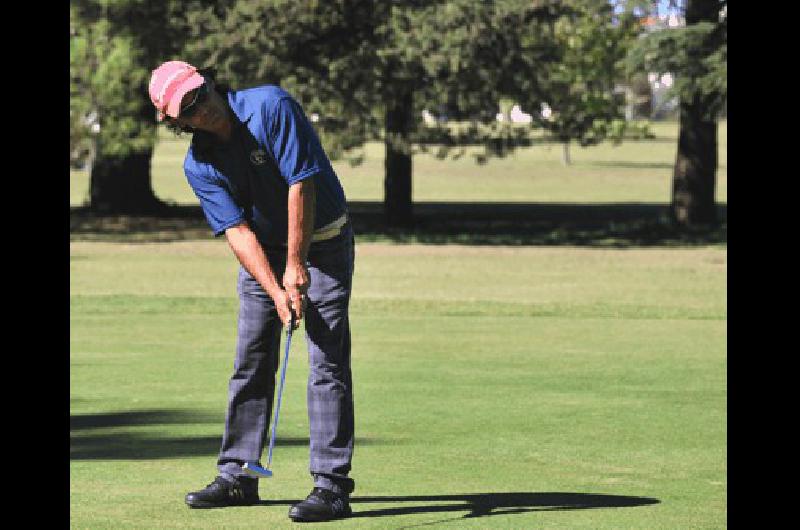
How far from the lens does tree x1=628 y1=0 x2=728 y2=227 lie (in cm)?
3472

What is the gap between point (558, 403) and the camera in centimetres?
1180

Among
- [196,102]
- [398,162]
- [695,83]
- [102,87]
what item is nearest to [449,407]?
[196,102]

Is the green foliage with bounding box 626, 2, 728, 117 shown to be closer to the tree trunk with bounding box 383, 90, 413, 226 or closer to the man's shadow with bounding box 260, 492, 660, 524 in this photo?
the tree trunk with bounding box 383, 90, 413, 226

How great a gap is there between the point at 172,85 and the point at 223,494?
1727 millimetres

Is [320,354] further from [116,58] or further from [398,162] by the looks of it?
[398,162]

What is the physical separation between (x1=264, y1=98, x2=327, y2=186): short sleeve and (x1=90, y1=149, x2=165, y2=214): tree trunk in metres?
37.2

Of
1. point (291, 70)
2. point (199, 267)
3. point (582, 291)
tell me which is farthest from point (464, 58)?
point (582, 291)

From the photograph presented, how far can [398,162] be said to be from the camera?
41125 millimetres

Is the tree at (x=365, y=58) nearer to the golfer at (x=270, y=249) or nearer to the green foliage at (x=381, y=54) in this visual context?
the green foliage at (x=381, y=54)

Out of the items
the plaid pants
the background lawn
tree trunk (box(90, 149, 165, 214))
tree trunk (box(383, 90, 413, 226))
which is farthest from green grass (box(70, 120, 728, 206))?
the plaid pants

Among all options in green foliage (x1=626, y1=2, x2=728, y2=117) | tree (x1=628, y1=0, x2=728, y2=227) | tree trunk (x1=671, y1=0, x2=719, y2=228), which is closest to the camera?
green foliage (x1=626, y1=2, x2=728, y2=117)

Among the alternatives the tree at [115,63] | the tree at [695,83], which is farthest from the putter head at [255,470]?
the tree at [115,63]
